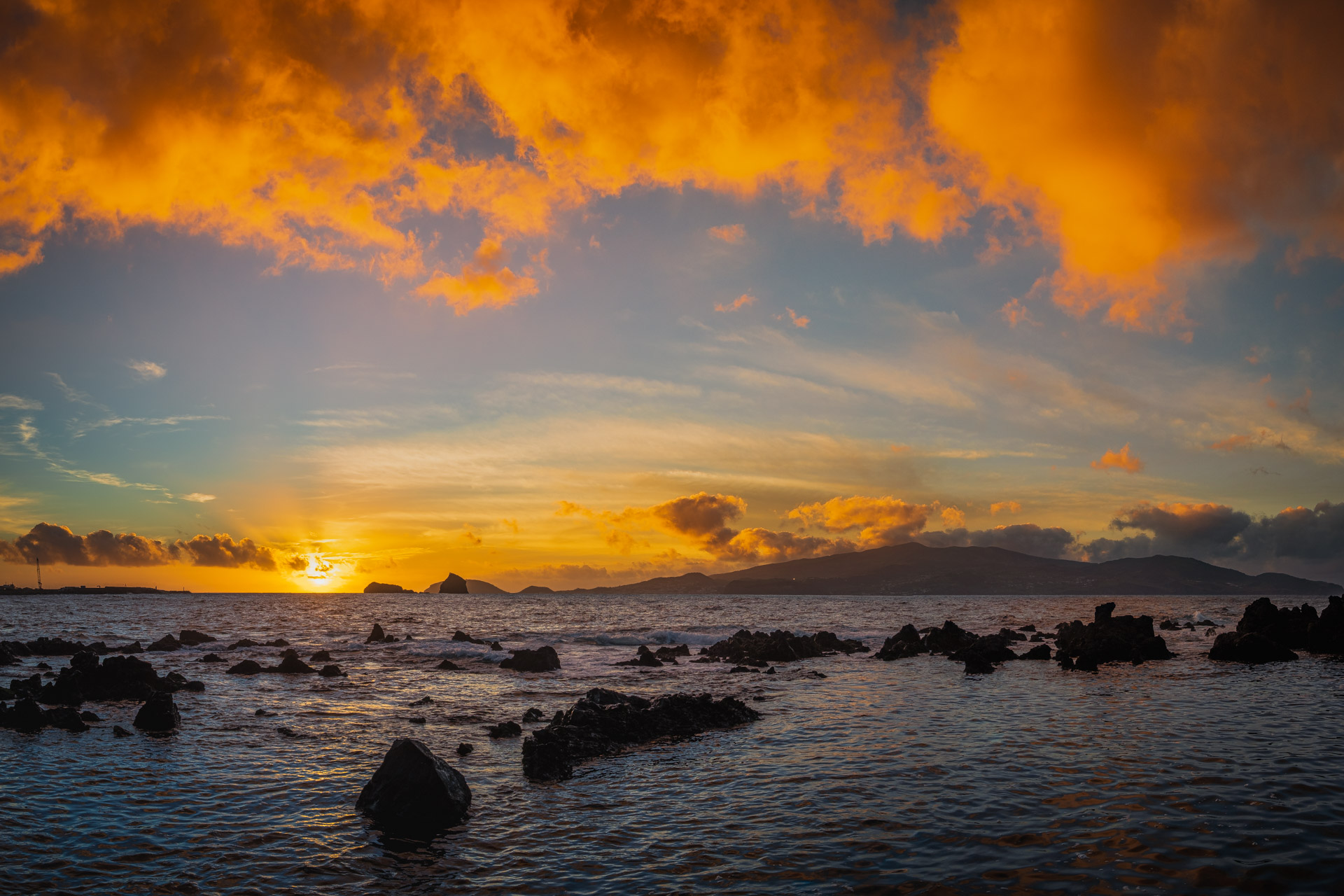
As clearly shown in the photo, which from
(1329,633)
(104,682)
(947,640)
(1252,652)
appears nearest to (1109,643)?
(1252,652)

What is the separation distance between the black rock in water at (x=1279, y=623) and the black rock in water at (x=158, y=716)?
63569mm

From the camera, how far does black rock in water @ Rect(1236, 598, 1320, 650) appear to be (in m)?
50.5

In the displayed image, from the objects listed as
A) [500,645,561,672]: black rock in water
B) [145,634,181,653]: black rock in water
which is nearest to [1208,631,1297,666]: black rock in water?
[500,645,561,672]: black rock in water

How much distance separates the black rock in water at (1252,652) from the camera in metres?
41.8

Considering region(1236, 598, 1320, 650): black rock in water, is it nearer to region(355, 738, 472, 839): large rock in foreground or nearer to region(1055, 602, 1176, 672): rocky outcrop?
region(1055, 602, 1176, 672): rocky outcrop

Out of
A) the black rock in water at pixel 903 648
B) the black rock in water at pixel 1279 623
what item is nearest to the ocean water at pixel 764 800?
the black rock in water at pixel 903 648

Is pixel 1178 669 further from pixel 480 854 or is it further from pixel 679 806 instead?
pixel 480 854

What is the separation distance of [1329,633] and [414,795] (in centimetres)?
5904

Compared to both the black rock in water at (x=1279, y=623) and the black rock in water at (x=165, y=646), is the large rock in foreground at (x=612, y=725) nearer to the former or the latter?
the black rock in water at (x=1279, y=623)

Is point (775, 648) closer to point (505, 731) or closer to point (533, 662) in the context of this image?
point (533, 662)

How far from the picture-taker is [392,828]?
15.2 m

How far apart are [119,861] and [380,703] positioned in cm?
1906

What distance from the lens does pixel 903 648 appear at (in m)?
52.7

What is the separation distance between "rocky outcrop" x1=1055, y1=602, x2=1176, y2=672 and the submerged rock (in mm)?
33010
